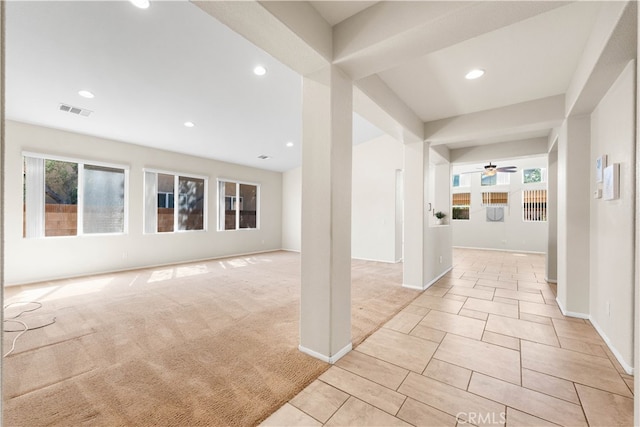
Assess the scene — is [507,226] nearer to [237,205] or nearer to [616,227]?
[616,227]

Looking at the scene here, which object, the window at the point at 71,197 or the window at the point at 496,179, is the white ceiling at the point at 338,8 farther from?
the window at the point at 496,179

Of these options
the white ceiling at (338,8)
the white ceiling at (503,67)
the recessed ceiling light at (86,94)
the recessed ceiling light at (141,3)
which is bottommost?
the white ceiling at (503,67)

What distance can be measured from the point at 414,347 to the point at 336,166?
5.81ft

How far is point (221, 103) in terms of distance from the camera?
4.04 metres

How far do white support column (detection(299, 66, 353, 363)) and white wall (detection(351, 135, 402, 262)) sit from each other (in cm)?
447

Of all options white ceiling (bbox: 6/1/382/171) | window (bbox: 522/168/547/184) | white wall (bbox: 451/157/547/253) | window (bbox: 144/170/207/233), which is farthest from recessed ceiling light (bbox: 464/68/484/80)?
window (bbox: 522/168/547/184)

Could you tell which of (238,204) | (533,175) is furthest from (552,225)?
(238,204)

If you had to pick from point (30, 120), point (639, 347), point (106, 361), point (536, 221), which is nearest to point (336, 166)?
point (639, 347)

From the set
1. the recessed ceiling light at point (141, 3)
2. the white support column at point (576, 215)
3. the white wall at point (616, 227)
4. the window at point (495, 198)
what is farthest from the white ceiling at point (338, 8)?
the window at point (495, 198)

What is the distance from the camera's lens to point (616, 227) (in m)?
2.22

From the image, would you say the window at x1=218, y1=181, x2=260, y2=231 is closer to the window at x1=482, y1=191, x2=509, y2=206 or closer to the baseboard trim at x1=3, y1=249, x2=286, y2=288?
the baseboard trim at x1=3, y1=249, x2=286, y2=288

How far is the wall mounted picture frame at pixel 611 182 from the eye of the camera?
2128mm

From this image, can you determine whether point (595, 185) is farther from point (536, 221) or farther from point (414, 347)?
point (536, 221)

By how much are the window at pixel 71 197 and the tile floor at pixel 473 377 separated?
551cm
